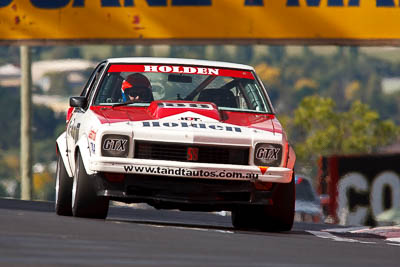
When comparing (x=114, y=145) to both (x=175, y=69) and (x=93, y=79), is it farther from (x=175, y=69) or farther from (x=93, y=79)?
(x=93, y=79)

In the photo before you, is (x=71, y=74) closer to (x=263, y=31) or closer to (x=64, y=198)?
(x=263, y=31)

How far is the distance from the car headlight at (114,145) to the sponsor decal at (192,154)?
1.82 ft

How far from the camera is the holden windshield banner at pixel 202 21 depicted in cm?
2280

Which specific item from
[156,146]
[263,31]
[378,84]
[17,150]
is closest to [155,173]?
[156,146]

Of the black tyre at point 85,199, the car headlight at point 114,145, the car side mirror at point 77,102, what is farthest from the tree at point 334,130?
the car headlight at point 114,145

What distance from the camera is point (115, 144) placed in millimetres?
11461

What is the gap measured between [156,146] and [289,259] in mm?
3025

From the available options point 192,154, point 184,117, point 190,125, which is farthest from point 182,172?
point 184,117

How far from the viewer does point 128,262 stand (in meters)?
7.95

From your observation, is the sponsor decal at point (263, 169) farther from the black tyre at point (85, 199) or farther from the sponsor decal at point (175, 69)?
the sponsor decal at point (175, 69)

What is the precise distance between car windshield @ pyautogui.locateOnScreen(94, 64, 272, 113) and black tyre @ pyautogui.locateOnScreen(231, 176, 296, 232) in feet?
3.50

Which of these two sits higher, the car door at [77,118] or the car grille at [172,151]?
the car door at [77,118]

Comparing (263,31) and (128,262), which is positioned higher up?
(263,31)

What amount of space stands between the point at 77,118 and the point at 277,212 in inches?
90.7
